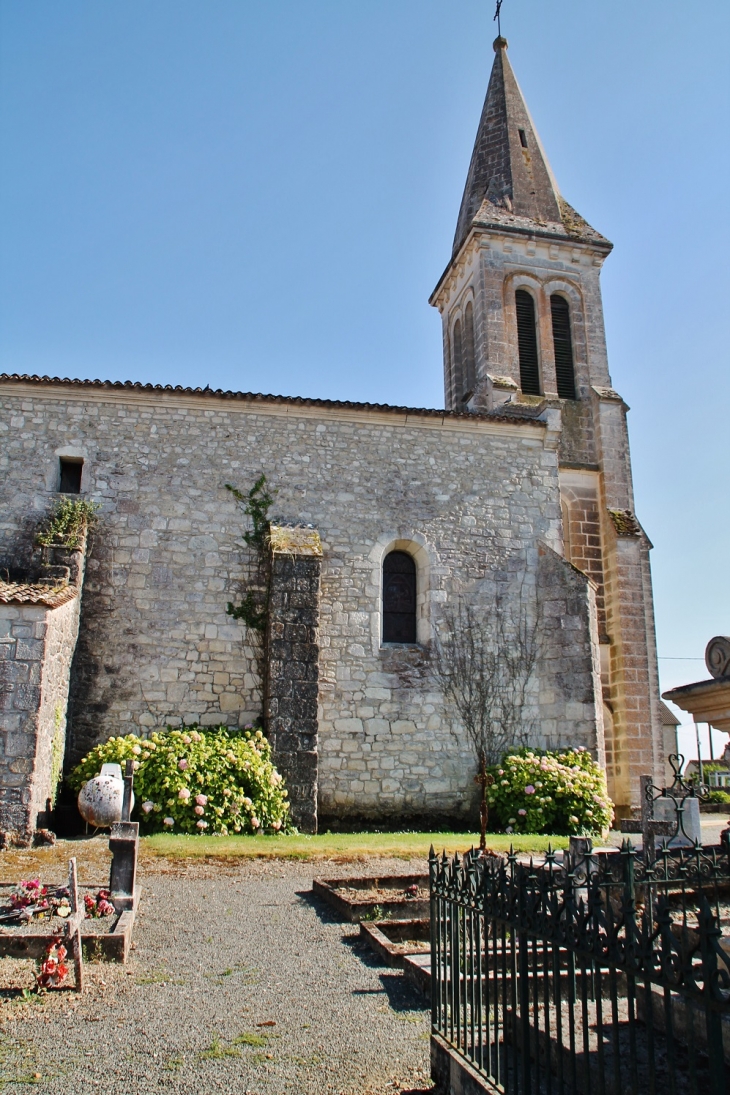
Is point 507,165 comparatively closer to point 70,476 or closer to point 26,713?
point 70,476

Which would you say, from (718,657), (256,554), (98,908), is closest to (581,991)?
(718,657)

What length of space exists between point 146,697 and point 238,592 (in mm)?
2265

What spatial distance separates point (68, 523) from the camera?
43.8 feet

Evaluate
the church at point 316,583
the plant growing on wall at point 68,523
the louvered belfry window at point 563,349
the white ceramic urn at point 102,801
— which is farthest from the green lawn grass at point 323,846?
the louvered belfry window at point 563,349

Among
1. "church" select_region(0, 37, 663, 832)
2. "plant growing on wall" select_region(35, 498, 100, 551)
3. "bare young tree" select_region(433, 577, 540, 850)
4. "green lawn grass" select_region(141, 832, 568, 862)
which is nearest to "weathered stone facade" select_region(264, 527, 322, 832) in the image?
"church" select_region(0, 37, 663, 832)

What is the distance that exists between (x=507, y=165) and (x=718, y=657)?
1924 centimetres

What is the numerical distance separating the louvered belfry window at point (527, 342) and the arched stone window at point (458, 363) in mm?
1885

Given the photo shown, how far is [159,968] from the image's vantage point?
5852 millimetres

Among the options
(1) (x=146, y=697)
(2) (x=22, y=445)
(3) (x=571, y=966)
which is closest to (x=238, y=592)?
(1) (x=146, y=697)

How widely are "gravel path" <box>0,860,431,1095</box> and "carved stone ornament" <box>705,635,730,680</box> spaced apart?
3148 mm

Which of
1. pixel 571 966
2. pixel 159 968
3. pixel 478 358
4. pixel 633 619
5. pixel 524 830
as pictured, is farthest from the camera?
pixel 478 358

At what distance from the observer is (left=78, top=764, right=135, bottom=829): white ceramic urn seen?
1026cm

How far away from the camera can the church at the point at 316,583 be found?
12953 millimetres

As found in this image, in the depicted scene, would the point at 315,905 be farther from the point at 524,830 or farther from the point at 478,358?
the point at 478,358
